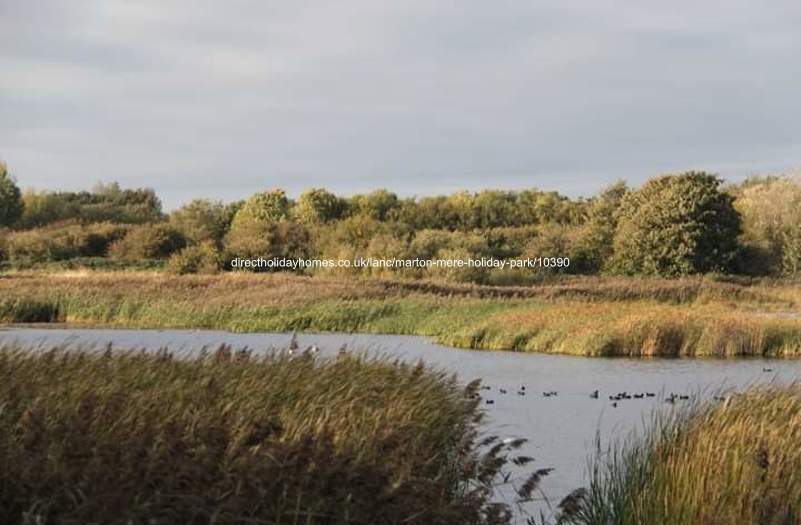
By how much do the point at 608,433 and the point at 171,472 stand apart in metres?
9.12

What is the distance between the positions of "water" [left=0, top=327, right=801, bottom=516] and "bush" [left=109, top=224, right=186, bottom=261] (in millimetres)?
27113

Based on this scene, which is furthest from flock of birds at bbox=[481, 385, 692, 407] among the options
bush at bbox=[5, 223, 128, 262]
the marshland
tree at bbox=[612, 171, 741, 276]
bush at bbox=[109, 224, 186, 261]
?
bush at bbox=[5, 223, 128, 262]

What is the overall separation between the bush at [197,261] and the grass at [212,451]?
4330 cm

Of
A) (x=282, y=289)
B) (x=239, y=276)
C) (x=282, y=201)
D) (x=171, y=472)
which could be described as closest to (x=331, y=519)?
(x=171, y=472)

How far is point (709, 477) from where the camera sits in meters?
Answer: 8.75

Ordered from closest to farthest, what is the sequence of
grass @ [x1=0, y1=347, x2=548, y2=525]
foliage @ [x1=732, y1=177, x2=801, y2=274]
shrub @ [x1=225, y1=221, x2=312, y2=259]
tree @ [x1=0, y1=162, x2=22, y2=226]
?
grass @ [x1=0, y1=347, x2=548, y2=525]
foliage @ [x1=732, y1=177, x2=801, y2=274]
shrub @ [x1=225, y1=221, x2=312, y2=259]
tree @ [x1=0, y1=162, x2=22, y2=226]

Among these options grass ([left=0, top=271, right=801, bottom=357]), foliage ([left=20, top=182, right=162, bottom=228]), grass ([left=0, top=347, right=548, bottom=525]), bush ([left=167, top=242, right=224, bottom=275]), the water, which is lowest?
the water

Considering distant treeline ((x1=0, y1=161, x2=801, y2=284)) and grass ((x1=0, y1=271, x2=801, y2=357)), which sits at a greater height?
distant treeline ((x1=0, y1=161, x2=801, y2=284))

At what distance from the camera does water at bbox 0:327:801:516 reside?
14.1 m

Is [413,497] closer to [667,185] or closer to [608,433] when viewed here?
[608,433]

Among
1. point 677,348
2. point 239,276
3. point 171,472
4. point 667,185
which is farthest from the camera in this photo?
point 667,185

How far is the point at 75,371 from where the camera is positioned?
930 centimetres

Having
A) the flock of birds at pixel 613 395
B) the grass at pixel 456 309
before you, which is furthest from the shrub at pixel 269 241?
the flock of birds at pixel 613 395

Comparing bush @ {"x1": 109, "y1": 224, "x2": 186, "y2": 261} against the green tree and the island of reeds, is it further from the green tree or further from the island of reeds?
the green tree
